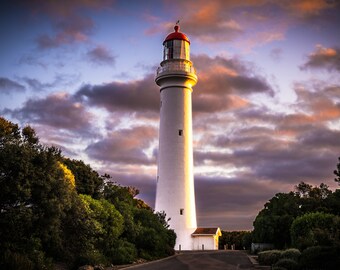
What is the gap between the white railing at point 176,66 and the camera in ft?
150

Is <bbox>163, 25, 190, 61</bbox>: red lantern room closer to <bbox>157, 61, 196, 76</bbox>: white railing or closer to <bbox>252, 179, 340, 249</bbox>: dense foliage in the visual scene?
<bbox>157, 61, 196, 76</bbox>: white railing

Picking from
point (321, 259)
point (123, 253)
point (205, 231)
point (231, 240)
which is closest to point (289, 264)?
point (321, 259)

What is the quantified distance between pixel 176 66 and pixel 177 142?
8.14 metres

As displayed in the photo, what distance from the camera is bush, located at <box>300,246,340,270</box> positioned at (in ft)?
55.3

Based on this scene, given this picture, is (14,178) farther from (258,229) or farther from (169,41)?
(169,41)

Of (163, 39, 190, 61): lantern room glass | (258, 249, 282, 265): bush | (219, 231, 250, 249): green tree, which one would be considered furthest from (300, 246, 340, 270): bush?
(219, 231, 250, 249): green tree

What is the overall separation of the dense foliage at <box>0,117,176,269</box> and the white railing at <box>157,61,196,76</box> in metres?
22.2

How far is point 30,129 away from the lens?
23.6 metres

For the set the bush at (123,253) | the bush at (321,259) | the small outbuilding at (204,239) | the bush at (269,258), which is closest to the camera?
the bush at (321,259)

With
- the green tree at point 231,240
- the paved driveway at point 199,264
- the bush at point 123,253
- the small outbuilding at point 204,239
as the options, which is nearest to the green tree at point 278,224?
the small outbuilding at point 204,239

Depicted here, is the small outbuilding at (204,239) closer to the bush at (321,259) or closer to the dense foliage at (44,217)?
the dense foliage at (44,217)

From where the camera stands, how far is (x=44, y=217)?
1836cm

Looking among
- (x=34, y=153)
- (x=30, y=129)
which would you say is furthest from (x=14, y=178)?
(x=30, y=129)

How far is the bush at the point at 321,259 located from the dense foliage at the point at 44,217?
9.84m
